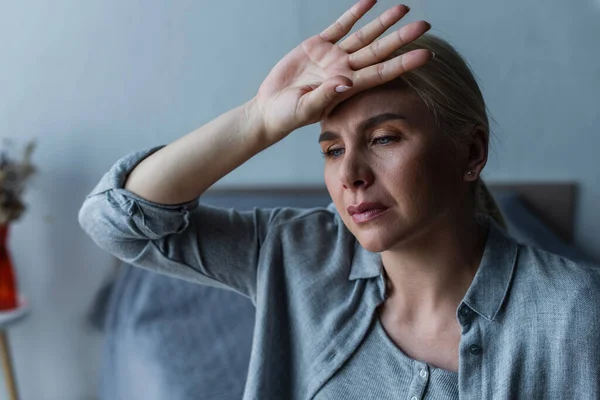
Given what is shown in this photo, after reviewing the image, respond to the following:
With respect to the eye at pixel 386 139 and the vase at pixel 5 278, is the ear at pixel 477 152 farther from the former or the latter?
the vase at pixel 5 278

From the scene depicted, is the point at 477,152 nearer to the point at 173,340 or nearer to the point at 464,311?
the point at 464,311

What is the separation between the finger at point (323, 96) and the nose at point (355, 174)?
8cm

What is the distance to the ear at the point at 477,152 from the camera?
3.48 ft

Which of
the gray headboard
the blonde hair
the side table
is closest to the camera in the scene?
the blonde hair

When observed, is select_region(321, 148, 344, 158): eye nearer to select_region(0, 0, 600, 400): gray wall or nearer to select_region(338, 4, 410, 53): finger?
select_region(338, 4, 410, 53): finger

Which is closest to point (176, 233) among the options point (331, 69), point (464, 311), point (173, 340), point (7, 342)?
point (331, 69)

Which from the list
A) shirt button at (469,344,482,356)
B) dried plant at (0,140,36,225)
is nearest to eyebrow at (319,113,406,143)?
shirt button at (469,344,482,356)

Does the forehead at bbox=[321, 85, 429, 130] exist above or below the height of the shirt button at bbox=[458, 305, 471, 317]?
above

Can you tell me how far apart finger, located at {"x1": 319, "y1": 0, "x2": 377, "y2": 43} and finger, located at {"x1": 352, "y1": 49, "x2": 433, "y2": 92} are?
92mm

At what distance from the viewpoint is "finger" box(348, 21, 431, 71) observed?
89 centimetres

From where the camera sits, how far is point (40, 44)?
2.41 m

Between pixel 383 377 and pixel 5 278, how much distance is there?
1.69m

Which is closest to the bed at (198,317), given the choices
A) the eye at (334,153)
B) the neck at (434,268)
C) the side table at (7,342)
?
the side table at (7,342)

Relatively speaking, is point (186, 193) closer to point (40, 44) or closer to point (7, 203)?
point (7, 203)
